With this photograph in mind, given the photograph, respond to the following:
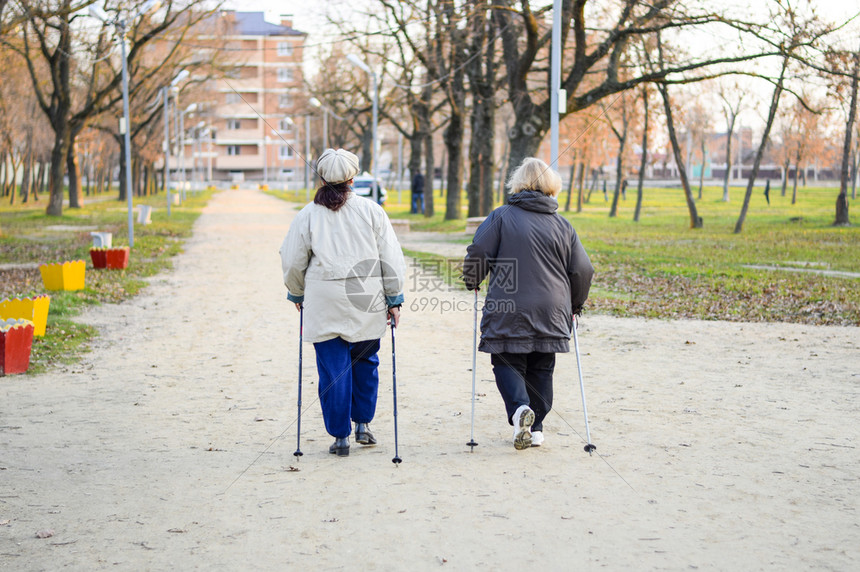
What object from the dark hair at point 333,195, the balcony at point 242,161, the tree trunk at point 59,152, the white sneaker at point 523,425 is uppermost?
the balcony at point 242,161

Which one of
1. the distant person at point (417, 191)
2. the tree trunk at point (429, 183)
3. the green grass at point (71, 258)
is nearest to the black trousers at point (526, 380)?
the green grass at point (71, 258)

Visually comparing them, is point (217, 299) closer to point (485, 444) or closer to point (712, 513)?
point (485, 444)

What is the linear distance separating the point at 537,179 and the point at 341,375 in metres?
1.64

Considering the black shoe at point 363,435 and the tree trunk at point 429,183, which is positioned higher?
the tree trunk at point 429,183

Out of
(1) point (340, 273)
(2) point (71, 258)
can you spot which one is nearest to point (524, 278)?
(1) point (340, 273)

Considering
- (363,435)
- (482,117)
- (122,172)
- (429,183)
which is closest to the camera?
(363,435)

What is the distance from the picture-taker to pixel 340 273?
17.2 ft

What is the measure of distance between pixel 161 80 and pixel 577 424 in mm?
42243

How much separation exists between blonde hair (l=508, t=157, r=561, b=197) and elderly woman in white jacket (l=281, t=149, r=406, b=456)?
845 mm

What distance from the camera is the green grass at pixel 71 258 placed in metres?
9.18

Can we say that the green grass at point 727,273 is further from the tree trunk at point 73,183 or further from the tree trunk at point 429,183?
the tree trunk at point 73,183

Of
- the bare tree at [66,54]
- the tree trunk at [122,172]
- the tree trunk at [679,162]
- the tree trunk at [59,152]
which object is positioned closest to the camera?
the tree trunk at [679,162]

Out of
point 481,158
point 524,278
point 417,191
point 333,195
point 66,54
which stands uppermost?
point 66,54

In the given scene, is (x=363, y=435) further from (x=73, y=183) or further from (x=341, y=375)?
(x=73, y=183)
